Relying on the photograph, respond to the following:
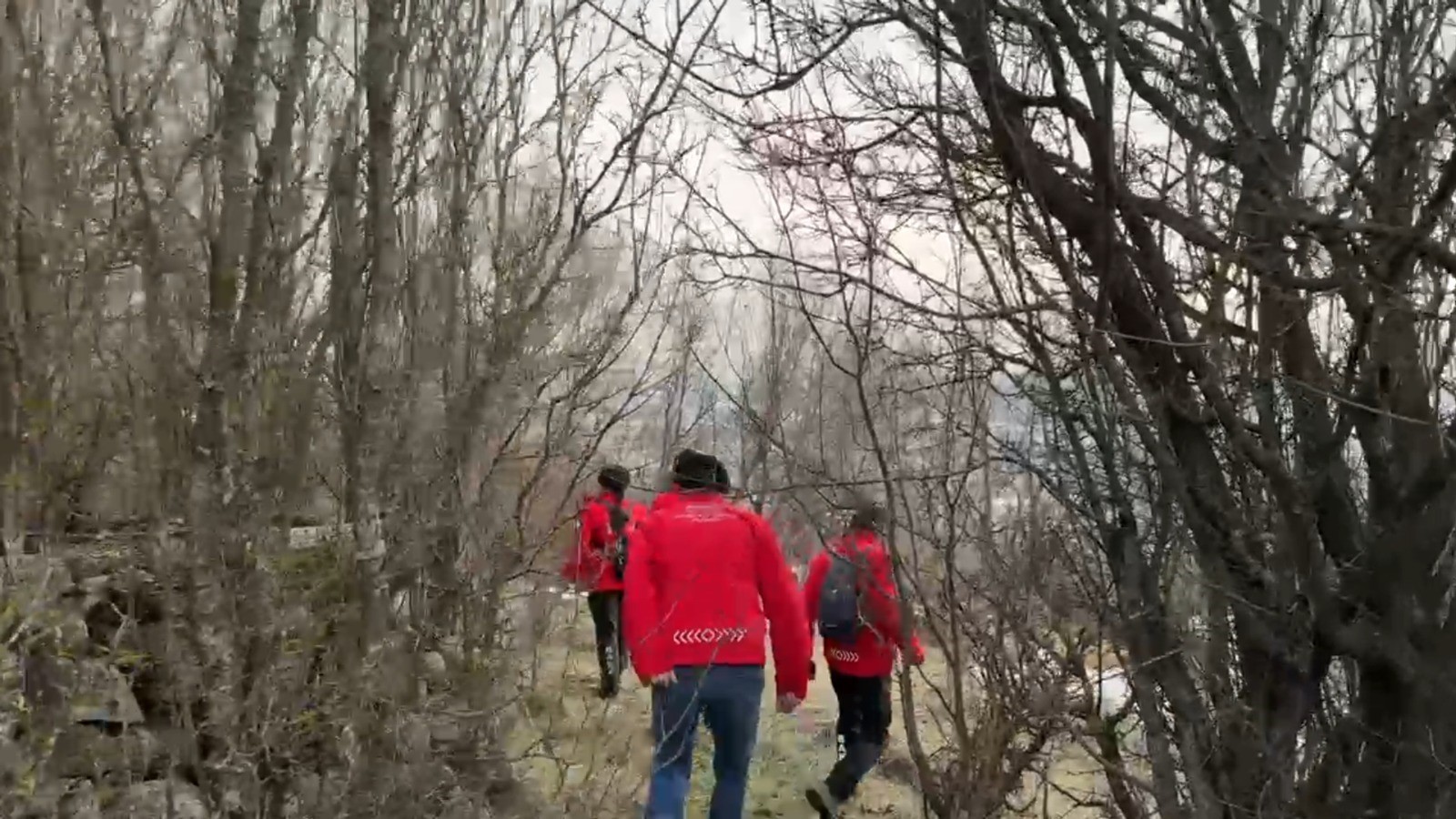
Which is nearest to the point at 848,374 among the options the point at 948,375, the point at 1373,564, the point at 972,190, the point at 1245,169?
the point at 948,375

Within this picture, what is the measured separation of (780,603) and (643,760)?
1885mm

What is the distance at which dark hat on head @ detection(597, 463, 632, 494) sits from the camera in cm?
695

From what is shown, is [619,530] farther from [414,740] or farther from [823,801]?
[414,740]

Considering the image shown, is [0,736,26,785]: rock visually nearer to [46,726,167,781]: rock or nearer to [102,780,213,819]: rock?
[46,726,167,781]: rock

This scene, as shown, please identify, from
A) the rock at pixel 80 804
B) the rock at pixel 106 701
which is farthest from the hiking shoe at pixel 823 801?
the rock at pixel 80 804

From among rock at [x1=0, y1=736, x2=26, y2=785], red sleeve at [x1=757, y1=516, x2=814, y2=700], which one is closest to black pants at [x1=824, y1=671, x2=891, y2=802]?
red sleeve at [x1=757, y1=516, x2=814, y2=700]

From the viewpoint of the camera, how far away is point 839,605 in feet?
17.5

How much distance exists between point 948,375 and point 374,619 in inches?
78.6

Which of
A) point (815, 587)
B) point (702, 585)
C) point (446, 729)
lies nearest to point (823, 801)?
point (815, 587)

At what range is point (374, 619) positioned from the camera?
2557mm

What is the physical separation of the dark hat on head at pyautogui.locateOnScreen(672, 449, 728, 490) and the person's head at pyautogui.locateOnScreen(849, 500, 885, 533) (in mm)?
516

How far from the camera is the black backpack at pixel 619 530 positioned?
760cm

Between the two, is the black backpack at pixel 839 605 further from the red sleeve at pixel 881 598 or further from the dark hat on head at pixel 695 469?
the dark hat on head at pixel 695 469

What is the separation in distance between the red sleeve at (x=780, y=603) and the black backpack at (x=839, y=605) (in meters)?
0.90
